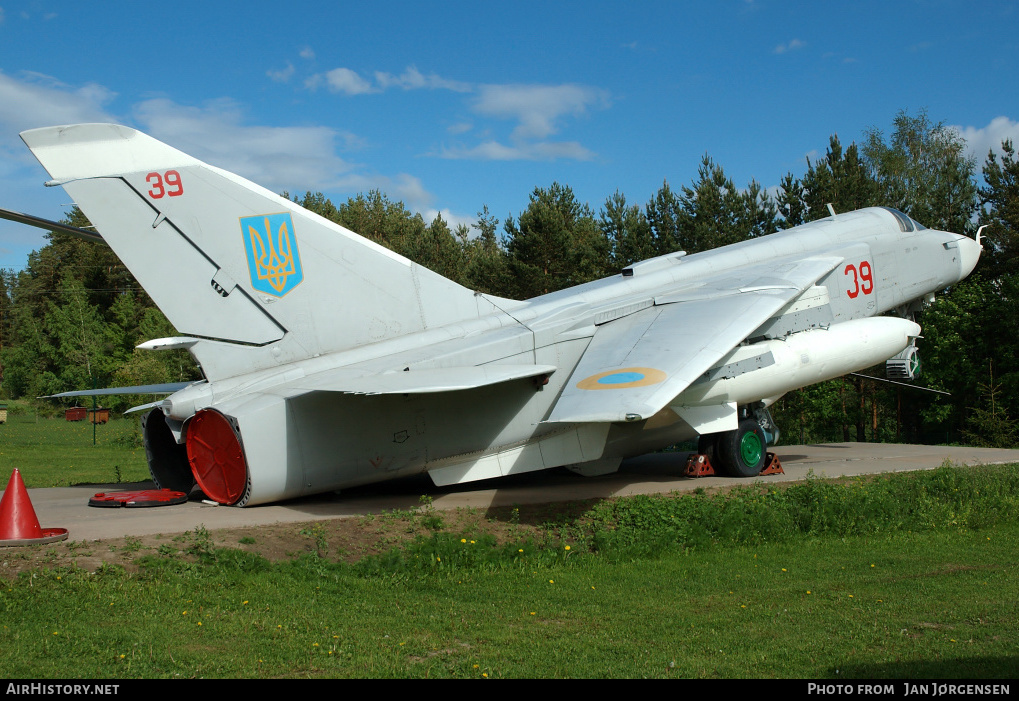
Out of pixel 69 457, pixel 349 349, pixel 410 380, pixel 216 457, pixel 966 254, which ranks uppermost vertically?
pixel 966 254

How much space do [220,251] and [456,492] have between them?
4.68m

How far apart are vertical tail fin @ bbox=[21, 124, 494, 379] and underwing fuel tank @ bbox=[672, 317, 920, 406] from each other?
497 cm

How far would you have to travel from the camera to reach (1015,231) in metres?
28.7

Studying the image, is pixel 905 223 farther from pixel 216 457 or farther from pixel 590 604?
pixel 216 457

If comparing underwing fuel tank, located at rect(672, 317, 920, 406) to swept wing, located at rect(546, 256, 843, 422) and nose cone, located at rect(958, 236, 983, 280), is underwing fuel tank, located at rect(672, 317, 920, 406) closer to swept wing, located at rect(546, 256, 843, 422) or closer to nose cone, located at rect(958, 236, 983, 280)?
swept wing, located at rect(546, 256, 843, 422)

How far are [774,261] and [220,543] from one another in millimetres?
10415

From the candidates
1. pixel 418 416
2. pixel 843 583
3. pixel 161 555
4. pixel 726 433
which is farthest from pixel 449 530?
pixel 726 433

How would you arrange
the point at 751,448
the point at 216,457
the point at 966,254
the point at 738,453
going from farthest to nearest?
the point at 966,254, the point at 751,448, the point at 738,453, the point at 216,457

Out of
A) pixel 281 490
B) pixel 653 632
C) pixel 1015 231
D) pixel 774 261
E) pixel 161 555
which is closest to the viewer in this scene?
pixel 653 632

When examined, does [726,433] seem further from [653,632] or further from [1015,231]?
[1015,231]

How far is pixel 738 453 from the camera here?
504 inches

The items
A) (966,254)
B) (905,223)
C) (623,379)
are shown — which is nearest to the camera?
(623,379)

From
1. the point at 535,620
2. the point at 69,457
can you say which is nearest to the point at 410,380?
the point at 535,620
